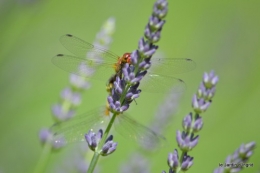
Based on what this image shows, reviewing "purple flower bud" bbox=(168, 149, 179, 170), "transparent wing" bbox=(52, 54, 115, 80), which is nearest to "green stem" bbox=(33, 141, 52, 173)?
"transparent wing" bbox=(52, 54, 115, 80)

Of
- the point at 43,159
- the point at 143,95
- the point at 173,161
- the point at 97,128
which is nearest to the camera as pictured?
the point at 173,161

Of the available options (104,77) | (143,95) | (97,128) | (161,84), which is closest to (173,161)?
(97,128)

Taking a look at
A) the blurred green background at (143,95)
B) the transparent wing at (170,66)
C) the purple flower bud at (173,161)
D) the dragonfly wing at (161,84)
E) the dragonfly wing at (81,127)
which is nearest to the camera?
the purple flower bud at (173,161)

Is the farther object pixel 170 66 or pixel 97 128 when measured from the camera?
pixel 170 66

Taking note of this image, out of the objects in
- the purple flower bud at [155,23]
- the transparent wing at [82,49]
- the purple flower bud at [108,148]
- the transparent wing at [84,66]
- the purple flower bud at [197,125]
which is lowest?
the purple flower bud at [108,148]

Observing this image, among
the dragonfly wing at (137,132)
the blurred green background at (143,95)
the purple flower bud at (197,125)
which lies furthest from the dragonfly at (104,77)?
the purple flower bud at (197,125)

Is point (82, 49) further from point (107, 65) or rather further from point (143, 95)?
point (143, 95)

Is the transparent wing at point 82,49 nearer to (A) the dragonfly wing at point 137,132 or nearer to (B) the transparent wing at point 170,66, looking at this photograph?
(B) the transparent wing at point 170,66
